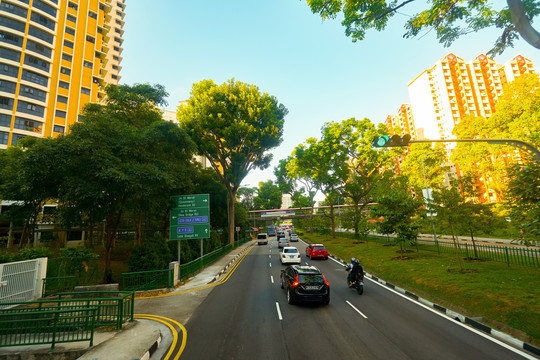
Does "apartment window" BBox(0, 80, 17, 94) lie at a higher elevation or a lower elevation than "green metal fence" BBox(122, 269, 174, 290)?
higher

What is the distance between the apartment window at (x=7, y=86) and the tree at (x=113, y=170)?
35969 mm

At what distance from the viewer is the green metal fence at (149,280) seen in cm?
1418

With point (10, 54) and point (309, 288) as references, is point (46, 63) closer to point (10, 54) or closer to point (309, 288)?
point (10, 54)

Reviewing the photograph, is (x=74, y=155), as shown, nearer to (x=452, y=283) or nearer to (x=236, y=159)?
(x=236, y=159)

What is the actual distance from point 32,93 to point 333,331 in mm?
57072

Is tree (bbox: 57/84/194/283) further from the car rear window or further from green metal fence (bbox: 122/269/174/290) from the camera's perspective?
the car rear window

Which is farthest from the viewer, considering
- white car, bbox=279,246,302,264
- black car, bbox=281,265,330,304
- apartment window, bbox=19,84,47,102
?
apartment window, bbox=19,84,47,102

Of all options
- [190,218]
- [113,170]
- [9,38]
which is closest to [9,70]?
[9,38]

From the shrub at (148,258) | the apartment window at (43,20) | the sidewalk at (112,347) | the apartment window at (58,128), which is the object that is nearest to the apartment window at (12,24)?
the apartment window at (43,20)

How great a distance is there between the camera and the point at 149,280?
1466 cm

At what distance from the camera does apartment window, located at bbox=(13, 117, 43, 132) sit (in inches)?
1519

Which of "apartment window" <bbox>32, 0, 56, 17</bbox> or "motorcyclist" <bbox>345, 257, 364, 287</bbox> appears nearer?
"motorcyclist" <bbox>345, 257, 364, 287</bbox>

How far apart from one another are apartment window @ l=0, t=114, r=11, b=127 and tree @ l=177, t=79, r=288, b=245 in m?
30.0

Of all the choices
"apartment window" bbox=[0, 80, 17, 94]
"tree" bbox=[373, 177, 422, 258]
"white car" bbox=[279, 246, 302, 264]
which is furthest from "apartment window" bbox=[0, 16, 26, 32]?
"tree" bbox=[373, 177, 422, 258]
